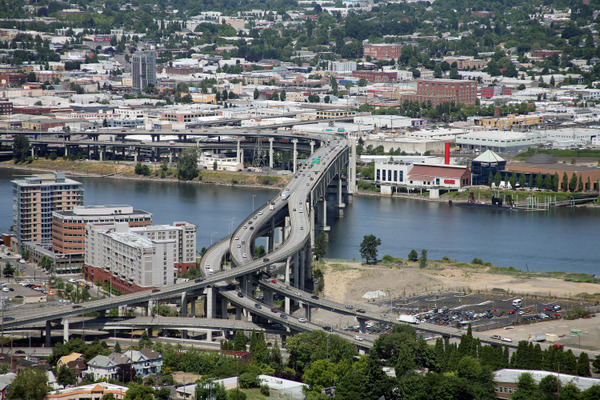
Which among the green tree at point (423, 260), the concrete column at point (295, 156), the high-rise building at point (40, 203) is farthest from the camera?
the concrete column at point (295, 156)

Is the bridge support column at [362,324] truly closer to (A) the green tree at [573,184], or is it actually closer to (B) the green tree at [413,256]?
(B) the green tree at [413,256]

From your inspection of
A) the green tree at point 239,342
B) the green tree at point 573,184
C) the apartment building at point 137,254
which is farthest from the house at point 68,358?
the green tree at point 573,184

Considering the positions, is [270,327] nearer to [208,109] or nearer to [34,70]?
[208,109]

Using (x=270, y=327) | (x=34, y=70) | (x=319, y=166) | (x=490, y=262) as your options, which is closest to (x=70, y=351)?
(x=270, y=327)

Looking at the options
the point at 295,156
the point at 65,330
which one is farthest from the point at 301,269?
the point at 295,156

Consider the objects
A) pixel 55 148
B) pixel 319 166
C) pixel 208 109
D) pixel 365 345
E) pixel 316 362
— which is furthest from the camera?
pixel 208 109

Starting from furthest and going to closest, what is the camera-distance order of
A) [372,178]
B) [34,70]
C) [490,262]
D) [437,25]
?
[437,25] < [34,70] < [372,178] < [490,262]

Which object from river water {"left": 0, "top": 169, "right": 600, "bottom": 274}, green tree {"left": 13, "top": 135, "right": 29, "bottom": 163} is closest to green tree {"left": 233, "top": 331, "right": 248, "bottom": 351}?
river water {"left": 0, "top": 169, "right": 600, "bottom": 274}
